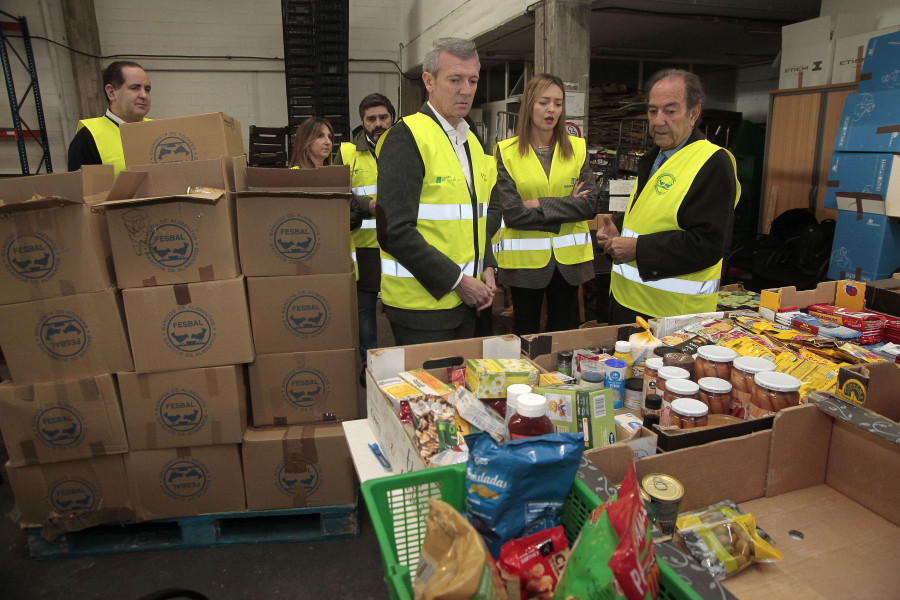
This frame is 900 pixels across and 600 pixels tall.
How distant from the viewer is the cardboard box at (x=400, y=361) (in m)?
1.30

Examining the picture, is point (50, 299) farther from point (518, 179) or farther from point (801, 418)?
point (801, 418)

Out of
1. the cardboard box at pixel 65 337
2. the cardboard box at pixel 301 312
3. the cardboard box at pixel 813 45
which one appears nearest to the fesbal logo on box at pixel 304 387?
the cardboard box at pixel 301 312

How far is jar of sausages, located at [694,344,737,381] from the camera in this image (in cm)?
137

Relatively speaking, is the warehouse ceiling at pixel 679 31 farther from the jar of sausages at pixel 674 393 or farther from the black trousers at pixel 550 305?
the jar of sausages at pixel 674 393

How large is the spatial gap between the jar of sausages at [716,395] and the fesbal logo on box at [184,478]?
1.77 m

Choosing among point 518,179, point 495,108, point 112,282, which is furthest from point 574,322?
point 495,108

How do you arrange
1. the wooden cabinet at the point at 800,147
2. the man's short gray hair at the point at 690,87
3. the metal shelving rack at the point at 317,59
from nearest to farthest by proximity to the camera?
the man's short gray hair at the point at 690,87 < the wooden cabinet at the point at 800,147 < the metal shelving rack at the point at 317,59

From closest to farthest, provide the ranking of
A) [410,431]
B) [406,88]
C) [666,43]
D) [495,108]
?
[410,431] → [666,43] → [495,108] → [406,88]

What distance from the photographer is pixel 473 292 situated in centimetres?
186

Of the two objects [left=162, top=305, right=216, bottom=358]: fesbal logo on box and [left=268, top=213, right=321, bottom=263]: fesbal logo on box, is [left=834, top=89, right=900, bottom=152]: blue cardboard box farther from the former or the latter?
[left=162, top=305, right=216, bottom=358]: fesbal logo on box

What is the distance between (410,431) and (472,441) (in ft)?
1.21

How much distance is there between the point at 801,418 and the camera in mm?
1188

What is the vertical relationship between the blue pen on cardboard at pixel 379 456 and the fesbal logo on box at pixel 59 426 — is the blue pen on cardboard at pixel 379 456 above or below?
above

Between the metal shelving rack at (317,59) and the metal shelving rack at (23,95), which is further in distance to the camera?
the metal shelving rack at (317,59)
